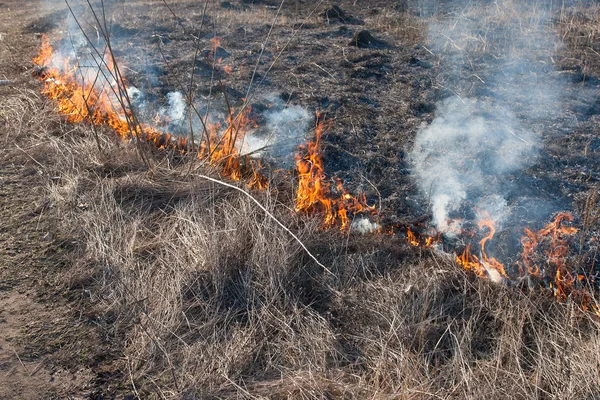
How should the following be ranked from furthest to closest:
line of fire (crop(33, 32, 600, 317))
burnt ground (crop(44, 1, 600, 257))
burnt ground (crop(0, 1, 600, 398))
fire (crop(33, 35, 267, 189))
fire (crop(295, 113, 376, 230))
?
fire (crop(33, 35, 267, 189))
burnt ground (crop(44, 1, 600, 257))
fire (crop(295, 113, 376, 230))
line of fire (crop(33, 32, 600, 317))
burnt ground (crop(0, 1, 600, 398))

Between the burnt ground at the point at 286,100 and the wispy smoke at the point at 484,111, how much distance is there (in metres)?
0.10

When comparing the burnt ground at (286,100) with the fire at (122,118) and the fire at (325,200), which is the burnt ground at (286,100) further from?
the fire at (122,118)

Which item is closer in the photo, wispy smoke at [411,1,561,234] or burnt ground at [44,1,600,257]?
wispy smoke at [411,1,561,234]

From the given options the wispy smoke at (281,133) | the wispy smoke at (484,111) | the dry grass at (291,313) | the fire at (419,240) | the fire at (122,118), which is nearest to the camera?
the dry grass at (291,313)

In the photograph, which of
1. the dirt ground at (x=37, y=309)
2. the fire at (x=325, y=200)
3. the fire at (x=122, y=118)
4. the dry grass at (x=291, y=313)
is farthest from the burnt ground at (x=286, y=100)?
the fire at (x=122, y=118)

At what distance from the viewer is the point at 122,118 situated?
6.19 metres

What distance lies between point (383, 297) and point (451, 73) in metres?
4.01

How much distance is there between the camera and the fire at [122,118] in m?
4.99

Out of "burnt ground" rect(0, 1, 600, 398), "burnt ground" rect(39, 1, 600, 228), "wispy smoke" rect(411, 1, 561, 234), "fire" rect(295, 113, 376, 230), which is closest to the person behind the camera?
"burnt ground" rect(0, 1, 600, 398)

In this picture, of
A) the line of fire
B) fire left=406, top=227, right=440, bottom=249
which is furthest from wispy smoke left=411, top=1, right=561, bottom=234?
the line of fire

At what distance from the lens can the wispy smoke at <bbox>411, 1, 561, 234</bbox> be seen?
4.57 m

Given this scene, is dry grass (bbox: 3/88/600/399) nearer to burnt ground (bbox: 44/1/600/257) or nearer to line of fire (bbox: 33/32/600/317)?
line of fire (bbox: 33/32/600/317)

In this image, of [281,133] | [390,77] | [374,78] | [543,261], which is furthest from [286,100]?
[543,261]

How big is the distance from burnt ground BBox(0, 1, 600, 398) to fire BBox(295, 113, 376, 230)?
0.15m
